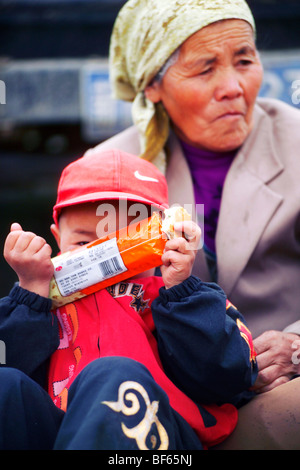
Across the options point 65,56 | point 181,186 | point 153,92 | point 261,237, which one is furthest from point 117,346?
point 65,56

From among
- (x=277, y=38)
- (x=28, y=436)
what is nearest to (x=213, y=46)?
(x=28, y=436)

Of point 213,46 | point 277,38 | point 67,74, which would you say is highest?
point 213,46

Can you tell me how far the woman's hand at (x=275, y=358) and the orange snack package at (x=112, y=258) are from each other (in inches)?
19.2

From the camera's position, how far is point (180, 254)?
1451 millimetres

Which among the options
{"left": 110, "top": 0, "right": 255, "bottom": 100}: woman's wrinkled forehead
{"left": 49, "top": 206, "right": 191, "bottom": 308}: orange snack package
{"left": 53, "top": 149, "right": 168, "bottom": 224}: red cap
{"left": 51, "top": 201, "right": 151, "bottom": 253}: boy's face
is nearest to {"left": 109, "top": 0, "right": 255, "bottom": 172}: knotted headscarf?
{"left": 110, "top": 0, "right": 255, "bottom": 100}: woman's wrinkled forehead

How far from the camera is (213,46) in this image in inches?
79.4

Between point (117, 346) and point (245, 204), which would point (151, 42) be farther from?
point (117, 346)

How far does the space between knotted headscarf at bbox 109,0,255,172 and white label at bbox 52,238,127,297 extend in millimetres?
732

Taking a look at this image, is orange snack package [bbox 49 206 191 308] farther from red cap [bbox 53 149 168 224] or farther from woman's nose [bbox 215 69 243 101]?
woman's nose [bbox 215 69 243 101]

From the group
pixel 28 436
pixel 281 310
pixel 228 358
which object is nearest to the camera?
pixel 28 436

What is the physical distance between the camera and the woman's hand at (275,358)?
1.72 metres

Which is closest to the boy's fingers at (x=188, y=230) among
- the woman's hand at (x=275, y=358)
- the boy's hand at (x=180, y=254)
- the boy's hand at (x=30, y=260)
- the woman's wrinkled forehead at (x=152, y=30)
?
the boy's hand at (x=180, y=254)

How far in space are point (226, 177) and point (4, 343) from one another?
3.33 ft

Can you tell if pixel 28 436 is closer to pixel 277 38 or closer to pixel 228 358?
pixel 228 358
